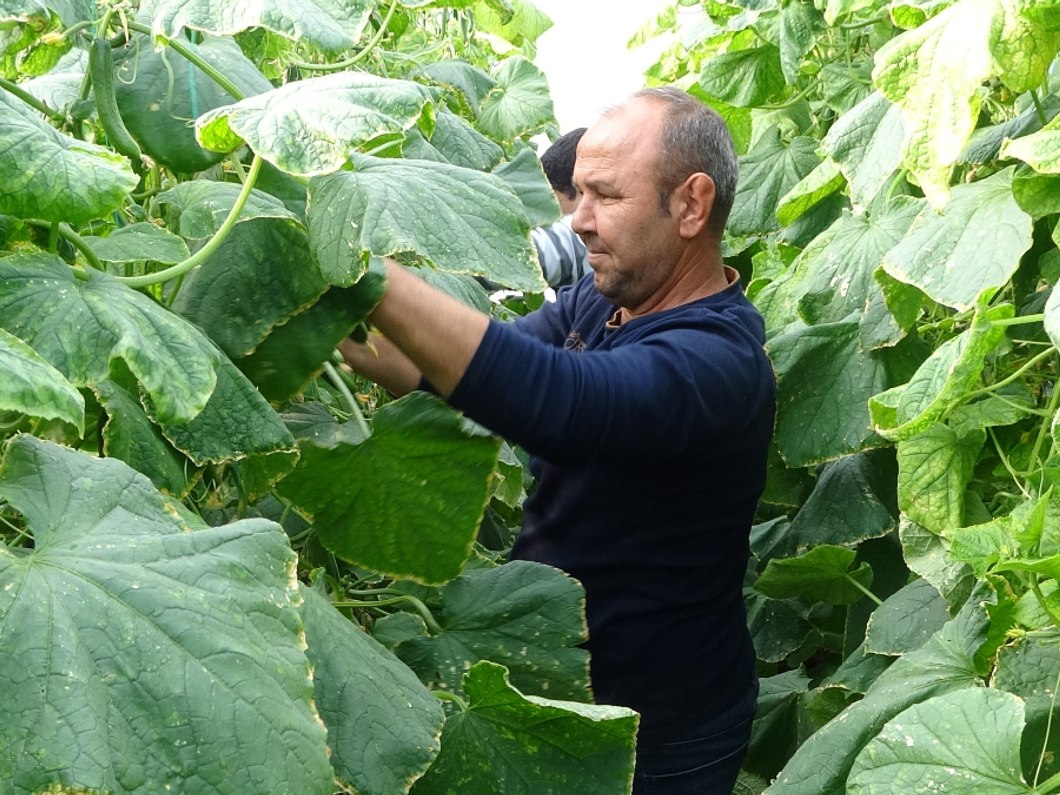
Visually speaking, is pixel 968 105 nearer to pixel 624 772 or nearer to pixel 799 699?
pixel 624 772

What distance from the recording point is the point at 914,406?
51.9 inches

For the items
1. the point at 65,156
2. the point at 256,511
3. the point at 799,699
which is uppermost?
the point at 65,156

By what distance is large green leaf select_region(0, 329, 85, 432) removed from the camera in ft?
2.61

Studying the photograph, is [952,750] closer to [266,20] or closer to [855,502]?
[266,20]

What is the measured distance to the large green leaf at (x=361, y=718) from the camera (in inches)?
45.1

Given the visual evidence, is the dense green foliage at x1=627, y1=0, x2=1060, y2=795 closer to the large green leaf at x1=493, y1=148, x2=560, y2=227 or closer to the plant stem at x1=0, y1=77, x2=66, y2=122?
the large green leaf at x1=493, y1=148, x2=560, y2=227

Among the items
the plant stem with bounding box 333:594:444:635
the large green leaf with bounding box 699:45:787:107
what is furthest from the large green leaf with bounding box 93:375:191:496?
the large green leaf with bounding box 699:45:787:107

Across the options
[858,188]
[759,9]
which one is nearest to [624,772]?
[858,188]

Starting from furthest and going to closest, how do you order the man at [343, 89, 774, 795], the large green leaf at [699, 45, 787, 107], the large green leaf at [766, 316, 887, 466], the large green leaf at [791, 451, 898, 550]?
the large green leaf at [699, 45, 787, 107] < the large green leaf at [791, 451, 898, 550] < the large green leaf at [766, 316, 887, 466] < the man at [343, 89, 774, 795]

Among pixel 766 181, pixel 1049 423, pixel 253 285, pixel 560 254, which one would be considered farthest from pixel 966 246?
pixel 560 254

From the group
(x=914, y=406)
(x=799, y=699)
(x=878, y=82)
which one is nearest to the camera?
(x=878, y=82)

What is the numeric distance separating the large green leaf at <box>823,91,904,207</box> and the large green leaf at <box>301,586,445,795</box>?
88cm

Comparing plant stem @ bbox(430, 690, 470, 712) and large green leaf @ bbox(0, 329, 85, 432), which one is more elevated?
large green leaf @ bbox(0, 329, 85, 432)

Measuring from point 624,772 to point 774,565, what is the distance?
3.01ft
